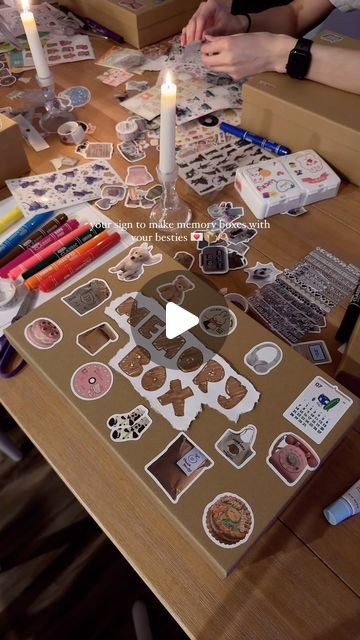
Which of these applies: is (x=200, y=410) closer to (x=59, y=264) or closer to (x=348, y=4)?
(x=59, y=264)

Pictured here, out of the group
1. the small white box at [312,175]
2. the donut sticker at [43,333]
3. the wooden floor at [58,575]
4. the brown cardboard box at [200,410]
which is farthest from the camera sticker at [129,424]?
the wooden floor at [58,575]

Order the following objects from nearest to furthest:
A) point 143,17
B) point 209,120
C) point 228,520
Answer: point 228,520, point 209,120, point 143,17

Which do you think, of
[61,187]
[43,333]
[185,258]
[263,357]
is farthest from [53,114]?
[263,357]

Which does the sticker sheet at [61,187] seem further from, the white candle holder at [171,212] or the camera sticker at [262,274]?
the camera sticker at [262,274]

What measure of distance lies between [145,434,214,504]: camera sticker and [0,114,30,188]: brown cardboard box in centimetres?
56

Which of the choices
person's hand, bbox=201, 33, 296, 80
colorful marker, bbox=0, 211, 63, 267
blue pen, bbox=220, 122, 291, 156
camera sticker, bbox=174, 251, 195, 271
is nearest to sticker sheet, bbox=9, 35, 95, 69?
person's hand, bbox=201, 33, 296, 80

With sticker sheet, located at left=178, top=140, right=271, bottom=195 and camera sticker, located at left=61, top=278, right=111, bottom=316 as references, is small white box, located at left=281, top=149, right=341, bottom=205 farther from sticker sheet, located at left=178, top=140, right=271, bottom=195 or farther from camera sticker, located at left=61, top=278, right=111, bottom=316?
camera sticker, located at left=61, top=278, right=111, bottom=316

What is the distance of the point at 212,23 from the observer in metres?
0.94

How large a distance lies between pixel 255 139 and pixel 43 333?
1.72 feet

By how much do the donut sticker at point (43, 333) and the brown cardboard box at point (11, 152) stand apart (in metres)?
0.36

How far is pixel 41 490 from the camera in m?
1.10

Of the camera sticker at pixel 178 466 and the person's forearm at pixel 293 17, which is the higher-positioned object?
the person's forearm at pixel 293 17

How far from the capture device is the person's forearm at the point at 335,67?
744 millimetres

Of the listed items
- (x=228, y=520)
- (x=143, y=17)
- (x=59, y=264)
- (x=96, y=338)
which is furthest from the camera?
(x=143, y=17)
